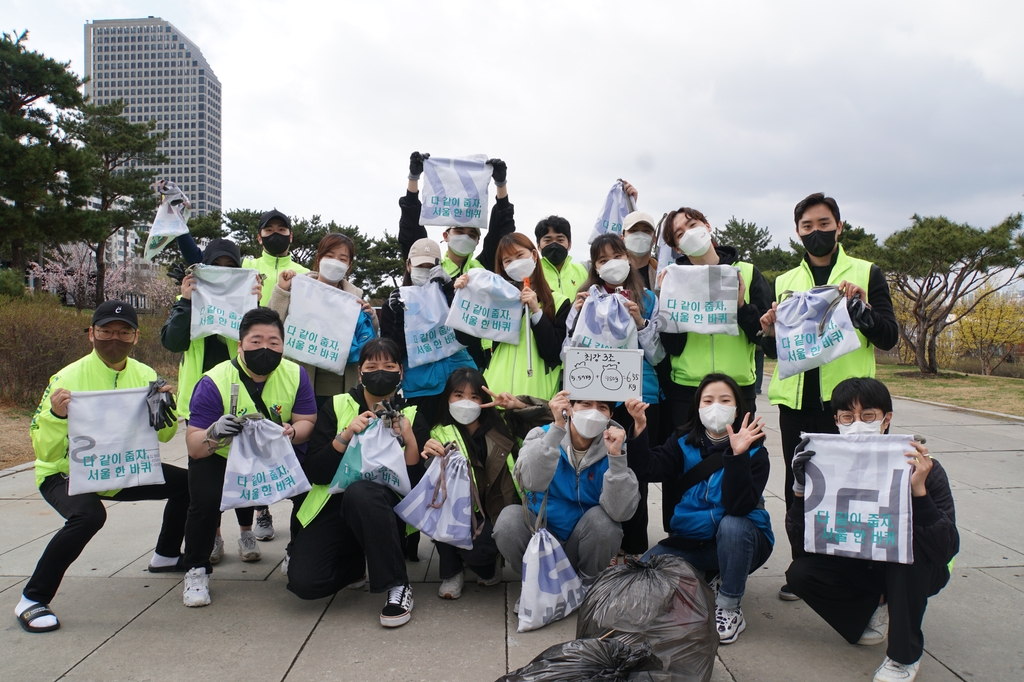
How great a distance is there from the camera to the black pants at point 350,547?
3604mm

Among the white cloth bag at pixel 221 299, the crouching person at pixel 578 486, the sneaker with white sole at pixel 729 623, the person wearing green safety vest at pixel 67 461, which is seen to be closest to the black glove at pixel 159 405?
the person wearing green safety vest at pixel 67 461

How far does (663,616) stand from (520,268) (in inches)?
87.7

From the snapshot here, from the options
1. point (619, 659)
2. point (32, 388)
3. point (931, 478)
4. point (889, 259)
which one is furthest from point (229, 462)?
point (889, 259)

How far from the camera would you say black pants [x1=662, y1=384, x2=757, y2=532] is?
3938mm

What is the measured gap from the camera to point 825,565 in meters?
3.21

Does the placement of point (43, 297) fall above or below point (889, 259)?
below

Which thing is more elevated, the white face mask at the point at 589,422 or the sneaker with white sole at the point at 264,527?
the white face mask at the point at 589,422

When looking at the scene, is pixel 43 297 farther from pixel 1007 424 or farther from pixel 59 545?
pixel 1007 424

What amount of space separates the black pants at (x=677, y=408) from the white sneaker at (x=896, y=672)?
4.03ft

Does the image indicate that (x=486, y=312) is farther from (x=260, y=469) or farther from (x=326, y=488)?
(x=260, y=469)

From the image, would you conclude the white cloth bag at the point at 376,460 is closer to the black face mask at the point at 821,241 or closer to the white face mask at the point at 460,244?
the white face mask at the point at 460,244

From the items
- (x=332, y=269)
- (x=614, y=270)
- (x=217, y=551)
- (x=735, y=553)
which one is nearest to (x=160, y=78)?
(x=332, y=269)

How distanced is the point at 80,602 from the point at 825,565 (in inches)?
153

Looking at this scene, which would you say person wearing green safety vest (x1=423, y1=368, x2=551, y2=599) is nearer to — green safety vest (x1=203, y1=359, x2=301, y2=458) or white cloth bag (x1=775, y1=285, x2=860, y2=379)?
green safety vest (x1=203, y1=359, x2=301, y2=458)
